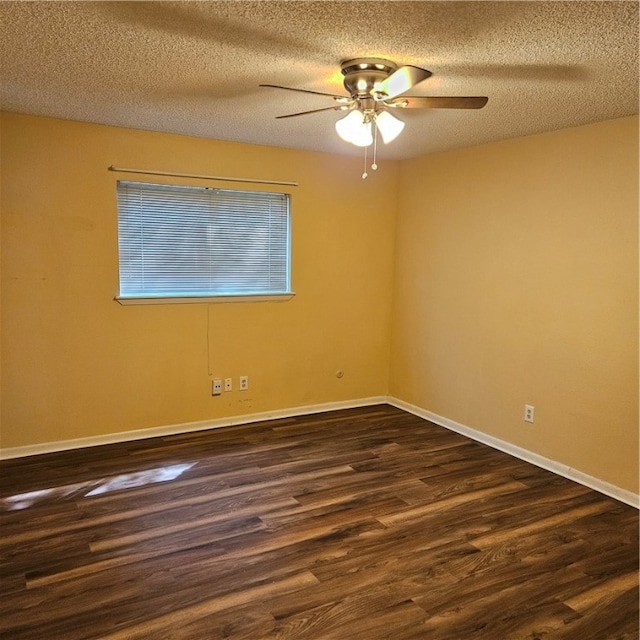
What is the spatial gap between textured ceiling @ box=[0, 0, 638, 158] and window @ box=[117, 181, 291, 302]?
2.34ft

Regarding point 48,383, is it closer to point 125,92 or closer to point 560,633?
point 125,92

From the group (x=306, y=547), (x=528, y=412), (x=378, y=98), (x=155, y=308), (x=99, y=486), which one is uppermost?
(x=378, y=98)

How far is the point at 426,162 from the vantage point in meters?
4.62

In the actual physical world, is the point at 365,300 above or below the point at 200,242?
below

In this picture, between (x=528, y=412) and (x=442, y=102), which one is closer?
(x=442, y=102)

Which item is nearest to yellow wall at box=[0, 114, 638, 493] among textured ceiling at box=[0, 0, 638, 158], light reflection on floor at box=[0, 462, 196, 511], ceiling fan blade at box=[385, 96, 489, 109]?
textured ceiling at box=[0, 0, 638, 158]

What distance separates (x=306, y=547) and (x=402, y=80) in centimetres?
217

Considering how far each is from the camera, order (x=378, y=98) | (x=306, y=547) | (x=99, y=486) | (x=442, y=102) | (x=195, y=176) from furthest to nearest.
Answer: (x=195, y=176) < (x=99, y=486) < (x=306, y=547) < (x=378, y=98) < (x=442, y=102)

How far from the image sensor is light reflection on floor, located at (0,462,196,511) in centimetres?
305

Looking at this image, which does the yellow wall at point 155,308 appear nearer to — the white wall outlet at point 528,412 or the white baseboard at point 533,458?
the white baseboard at point 533,458

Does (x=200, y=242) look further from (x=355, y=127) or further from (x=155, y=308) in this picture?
(x=355, y=127)

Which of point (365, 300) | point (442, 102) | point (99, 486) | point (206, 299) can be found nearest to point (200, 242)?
point (206, 299)

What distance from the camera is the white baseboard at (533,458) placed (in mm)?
3240

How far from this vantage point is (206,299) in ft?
13.9
